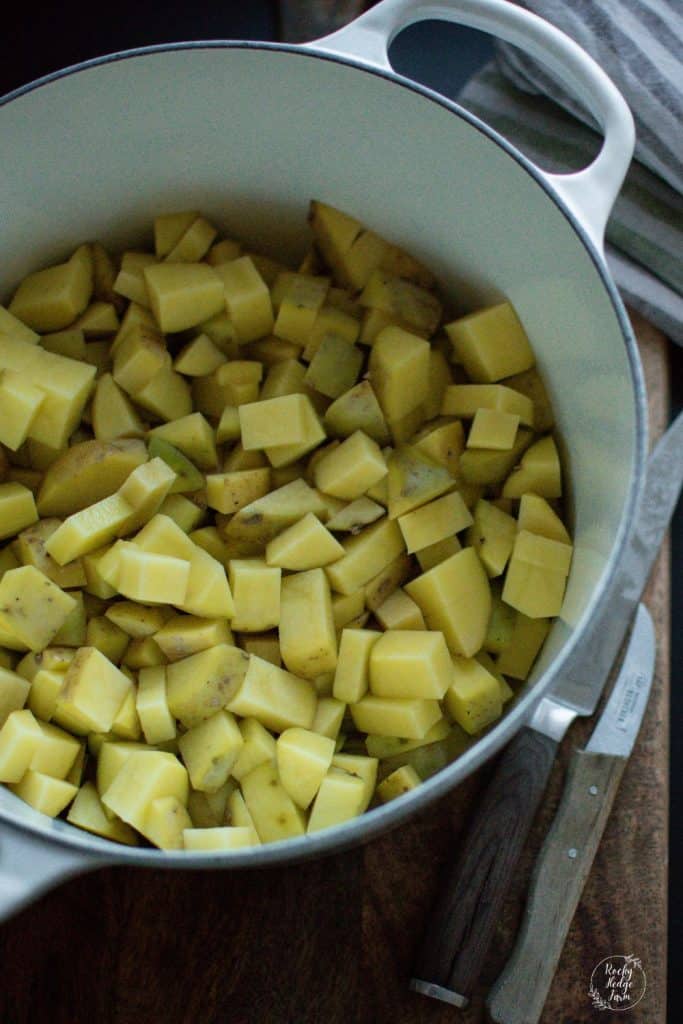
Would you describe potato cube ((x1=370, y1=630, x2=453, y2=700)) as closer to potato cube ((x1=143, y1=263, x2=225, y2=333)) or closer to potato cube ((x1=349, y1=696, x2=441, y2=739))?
potato cube ((x1=349, y1=696, x2=441, y2=739))

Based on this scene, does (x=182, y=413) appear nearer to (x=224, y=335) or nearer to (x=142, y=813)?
(x=224, y=335)

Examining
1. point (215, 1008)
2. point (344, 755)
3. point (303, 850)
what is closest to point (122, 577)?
point (344, 755)

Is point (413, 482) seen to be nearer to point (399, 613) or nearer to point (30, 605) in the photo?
point (399, 613)

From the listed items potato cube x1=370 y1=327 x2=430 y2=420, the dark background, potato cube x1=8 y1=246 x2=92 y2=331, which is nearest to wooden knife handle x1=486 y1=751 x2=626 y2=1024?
potato cube x1=370 y1=327 x2=430 y2=420

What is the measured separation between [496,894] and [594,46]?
1.16m

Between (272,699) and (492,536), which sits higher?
(492,536)

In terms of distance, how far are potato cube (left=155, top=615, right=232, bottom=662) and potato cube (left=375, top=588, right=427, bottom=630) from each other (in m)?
0.19

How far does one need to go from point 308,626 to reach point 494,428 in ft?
1.07

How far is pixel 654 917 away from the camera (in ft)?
4.08

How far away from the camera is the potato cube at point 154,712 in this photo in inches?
43.5

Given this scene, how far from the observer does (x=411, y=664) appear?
1100 mm

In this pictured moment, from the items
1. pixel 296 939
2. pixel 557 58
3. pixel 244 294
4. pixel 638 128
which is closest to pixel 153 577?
pixel 244 294

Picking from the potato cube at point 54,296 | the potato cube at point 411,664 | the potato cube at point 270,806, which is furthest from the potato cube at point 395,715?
the potato cube at point 54,296

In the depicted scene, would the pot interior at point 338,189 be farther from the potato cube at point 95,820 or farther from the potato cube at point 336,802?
Result: the potato cube at point 336,802
